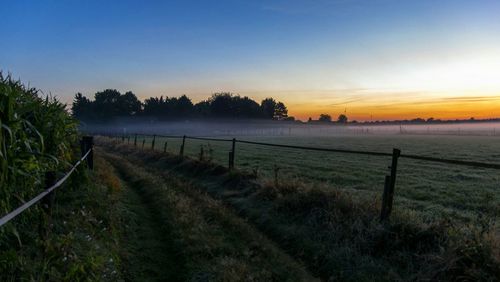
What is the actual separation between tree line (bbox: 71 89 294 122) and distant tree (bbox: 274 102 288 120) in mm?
15307

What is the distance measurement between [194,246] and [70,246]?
2105mm

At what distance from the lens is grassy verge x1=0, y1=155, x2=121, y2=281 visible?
3.65 m

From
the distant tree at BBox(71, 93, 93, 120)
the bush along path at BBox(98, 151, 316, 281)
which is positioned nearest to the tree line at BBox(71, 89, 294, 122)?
the distant tree at BBox(71, 93, 93, 120)

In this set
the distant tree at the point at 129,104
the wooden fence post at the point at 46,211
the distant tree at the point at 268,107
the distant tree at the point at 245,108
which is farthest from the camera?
the distant tree at the point at 268,107

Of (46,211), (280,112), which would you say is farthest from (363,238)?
(280,112)

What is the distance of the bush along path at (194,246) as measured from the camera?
522 centimetres

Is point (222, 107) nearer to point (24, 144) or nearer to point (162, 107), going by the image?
point (162, 107)

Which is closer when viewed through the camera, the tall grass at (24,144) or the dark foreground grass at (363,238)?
the tall grass at (24,144)

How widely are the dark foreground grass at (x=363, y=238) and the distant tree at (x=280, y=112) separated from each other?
167121 millimetres

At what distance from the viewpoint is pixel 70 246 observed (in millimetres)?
4527

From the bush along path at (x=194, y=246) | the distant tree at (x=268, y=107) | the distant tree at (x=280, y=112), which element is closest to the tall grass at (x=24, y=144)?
the bush along path at (x=194, y=246)

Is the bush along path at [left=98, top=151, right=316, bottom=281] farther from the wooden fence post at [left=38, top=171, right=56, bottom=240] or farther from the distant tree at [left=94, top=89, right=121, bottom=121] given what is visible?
the distant tree at [left=94, top=89, right=121, bottom=121]

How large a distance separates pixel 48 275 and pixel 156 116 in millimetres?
135317

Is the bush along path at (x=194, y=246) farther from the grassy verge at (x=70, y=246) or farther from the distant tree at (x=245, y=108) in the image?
the distant tree at (x=245, y=108)
